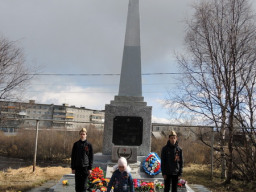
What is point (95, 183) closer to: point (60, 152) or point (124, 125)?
point (124, 125)

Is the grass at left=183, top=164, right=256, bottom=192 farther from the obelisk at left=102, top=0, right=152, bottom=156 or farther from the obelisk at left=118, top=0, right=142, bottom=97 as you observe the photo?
the obelisk at left=118, top=0, right=142, bottom=97

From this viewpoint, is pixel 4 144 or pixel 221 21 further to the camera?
pixel 4 144

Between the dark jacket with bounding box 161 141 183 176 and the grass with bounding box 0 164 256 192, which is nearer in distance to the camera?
the dark jacket with bounding box 161 141 183 176

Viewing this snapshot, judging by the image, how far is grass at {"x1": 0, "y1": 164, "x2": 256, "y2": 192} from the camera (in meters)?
6.16

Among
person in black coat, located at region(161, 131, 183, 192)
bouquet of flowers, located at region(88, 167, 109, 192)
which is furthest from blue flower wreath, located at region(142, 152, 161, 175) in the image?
person in black coat, located at region(161, 131, 183, 192)

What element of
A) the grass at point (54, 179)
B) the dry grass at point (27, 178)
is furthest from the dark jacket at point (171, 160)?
the dry grass at point (27, 178)

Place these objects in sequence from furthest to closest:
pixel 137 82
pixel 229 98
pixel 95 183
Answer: pixel 229 98
pixel 137 82
pixel 95 183

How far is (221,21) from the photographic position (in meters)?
7.58

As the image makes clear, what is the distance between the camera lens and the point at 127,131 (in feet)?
19.0

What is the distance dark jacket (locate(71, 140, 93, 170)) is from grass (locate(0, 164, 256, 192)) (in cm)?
231

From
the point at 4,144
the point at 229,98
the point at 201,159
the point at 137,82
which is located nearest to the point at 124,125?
the point at 137,82

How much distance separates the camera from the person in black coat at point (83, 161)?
3996 millimetres

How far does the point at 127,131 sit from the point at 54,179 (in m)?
3.12

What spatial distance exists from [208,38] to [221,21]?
25.6 inches
